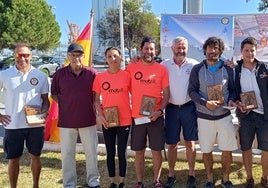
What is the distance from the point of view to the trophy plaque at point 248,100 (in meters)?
4.38

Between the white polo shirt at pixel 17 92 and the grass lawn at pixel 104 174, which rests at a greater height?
the white polo shirt at pixel 17 92

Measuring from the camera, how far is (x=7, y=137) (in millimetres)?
4422

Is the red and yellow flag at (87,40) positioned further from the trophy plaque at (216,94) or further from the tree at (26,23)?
the tree at (26,23)

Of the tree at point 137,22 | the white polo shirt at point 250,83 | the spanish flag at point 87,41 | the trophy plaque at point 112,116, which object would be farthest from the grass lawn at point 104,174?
the tree at point 137,22

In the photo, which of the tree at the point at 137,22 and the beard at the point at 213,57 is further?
the tree at the point at 137,22

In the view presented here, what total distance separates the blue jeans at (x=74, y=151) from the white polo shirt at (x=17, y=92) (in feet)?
1.78

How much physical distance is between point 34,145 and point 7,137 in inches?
12.7

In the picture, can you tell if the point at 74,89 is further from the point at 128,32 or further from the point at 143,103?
the point at 128,32

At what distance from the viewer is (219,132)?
4527mm

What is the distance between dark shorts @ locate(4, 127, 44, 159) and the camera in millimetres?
4394

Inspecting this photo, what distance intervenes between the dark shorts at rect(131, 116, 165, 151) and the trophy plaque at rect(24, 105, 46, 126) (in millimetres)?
1117

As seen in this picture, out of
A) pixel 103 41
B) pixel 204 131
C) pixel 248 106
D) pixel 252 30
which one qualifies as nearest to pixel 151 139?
pixel 204 131

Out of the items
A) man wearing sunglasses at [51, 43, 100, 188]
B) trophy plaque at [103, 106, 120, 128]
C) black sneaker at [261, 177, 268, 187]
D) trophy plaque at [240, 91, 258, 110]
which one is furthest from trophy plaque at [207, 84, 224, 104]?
man wearing sunglasses at [51, 43, 100, 188]

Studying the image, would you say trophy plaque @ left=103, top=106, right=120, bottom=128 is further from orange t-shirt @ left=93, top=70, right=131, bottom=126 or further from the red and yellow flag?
the red and yellow flag
